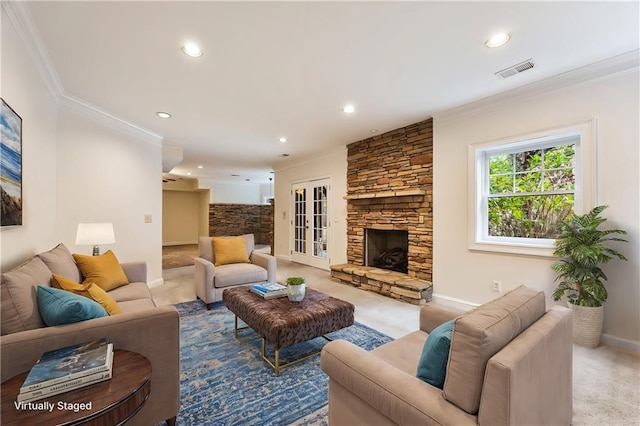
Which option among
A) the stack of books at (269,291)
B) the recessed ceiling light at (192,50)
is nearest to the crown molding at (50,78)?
the recessed ceiling light at (192,50)

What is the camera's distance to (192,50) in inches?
88.7

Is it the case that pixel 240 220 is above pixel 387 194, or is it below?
below

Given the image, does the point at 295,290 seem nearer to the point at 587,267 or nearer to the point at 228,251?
the point at 228,251

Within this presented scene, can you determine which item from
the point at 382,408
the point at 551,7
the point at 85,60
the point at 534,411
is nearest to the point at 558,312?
the point at 534,411

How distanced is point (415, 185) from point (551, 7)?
8.32 feet

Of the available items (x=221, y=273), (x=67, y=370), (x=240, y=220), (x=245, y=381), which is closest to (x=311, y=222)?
(x=221, y=273)

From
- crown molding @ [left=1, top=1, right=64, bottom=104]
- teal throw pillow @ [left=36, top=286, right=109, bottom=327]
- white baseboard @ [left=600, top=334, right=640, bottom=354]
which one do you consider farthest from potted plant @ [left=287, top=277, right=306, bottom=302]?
white baseboard @ [left=600, top=334, right=640, bottom=354]

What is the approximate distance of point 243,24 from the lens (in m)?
1.96

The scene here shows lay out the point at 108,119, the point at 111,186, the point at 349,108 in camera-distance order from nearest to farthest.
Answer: the point at 349,108
the point at 108,119
the point at 111,186

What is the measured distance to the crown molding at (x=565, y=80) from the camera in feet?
7.97

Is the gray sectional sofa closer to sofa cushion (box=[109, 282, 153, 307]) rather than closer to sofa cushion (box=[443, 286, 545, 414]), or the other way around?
sofa cushion (box=[109, 282, 153, 307])

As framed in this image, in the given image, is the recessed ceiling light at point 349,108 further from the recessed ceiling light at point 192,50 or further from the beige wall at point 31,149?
the beige wall at point 31,149

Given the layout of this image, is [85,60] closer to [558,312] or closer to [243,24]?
[243,24]

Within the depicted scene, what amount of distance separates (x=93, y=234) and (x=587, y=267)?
4.74 m
